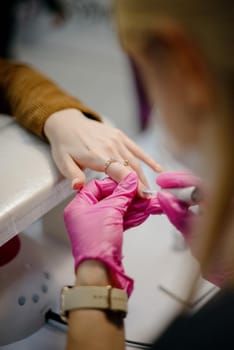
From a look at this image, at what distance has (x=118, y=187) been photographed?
2.51ft

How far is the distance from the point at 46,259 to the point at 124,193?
29 centimetres

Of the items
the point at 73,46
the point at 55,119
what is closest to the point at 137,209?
the point at 55,119

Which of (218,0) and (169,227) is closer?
(218,0)

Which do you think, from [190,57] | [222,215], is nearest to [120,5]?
[190,57]

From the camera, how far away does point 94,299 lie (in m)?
0.65

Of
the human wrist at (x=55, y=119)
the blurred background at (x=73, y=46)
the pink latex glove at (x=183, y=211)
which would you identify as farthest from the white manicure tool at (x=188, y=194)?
the blurred background at (x=73, y=46)

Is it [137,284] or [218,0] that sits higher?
[218,0]

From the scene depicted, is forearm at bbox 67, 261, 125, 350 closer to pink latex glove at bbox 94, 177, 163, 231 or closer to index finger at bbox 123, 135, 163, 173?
pink latex glove at bbox 94, 177, 163, 231

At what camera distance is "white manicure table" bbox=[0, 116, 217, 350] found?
2.59ft

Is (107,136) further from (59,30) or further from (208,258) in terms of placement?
(59,30)

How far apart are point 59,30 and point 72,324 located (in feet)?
7.99

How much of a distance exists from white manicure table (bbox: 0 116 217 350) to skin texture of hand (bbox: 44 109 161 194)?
30mm

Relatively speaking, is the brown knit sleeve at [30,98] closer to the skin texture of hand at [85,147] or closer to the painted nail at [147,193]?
the skin texture of hand at [85,147]

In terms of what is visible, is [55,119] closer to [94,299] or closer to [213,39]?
[94,299]
